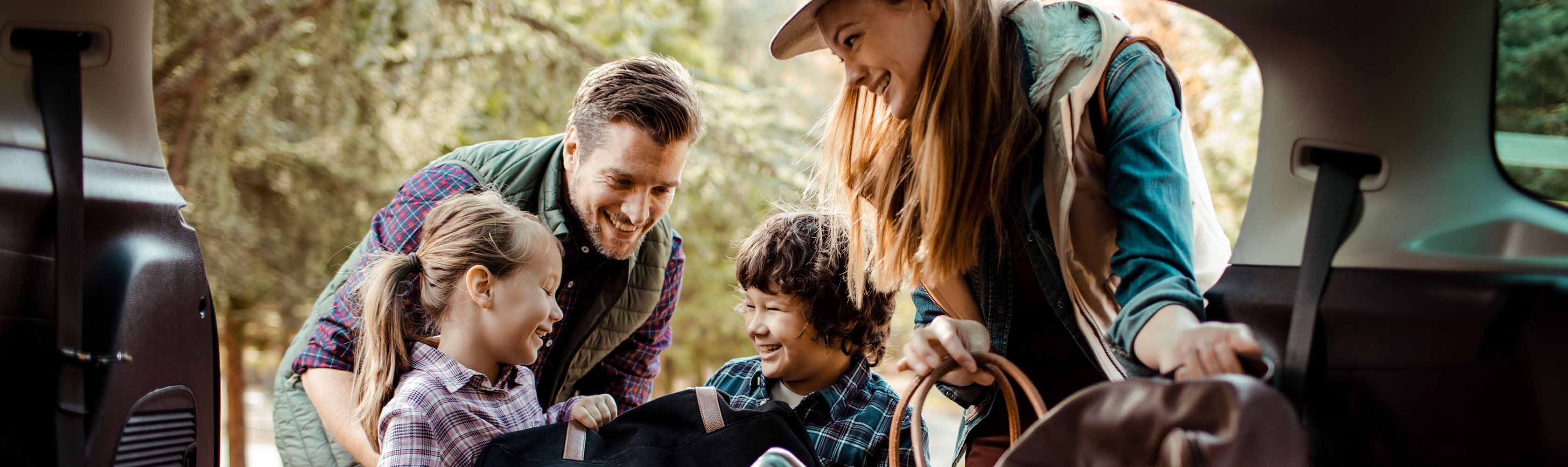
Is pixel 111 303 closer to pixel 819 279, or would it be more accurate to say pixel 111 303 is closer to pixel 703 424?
pixel 703 424

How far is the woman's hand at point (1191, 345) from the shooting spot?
60.6 inches

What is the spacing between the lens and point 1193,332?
1.59 meters

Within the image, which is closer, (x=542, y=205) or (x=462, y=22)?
(x=542, y=205)

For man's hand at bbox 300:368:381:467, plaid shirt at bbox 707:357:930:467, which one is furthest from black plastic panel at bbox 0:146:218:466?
plaid shirt at bbox 707:357:930:467

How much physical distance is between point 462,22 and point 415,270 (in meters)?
4.37

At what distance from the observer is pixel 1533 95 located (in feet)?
4.69

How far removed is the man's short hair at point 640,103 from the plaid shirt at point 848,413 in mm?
671

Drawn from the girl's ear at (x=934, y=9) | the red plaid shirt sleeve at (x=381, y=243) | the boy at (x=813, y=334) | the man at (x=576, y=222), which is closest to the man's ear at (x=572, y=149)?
the man at (x=576, y=222)

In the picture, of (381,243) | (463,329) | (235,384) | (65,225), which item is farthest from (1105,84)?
(235,384)

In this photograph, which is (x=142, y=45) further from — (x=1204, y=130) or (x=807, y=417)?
(x=1204, y=130)

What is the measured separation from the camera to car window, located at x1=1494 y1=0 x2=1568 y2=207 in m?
Result: 1.41

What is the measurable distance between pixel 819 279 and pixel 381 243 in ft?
3.67

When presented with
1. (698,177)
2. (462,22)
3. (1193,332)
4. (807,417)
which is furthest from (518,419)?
(698,177)

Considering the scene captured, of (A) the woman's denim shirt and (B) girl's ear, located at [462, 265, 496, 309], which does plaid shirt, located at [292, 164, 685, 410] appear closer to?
(B) girl's ear, located at [462, 265, 496, 309]
